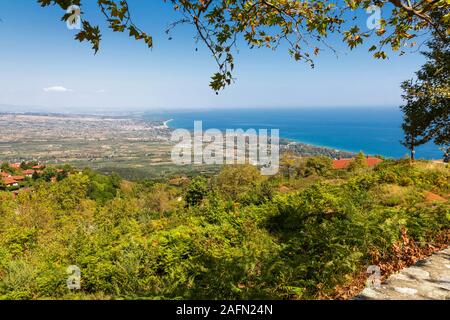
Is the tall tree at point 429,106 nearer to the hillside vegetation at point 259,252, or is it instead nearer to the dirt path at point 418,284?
the hillside vegetation at point 259,252

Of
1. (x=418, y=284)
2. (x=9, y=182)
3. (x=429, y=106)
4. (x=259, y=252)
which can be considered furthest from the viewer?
(x=9, y=182)

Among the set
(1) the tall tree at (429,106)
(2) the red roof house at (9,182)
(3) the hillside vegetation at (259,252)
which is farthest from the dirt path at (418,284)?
(2) the red roof house at (9,182)

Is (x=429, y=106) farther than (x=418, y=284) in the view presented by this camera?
Yes

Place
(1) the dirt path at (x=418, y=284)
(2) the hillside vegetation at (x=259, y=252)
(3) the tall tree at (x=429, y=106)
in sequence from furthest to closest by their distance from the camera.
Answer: (3) the tall tree at (x=429, y=106) < (2) the hillside vegetation at (x=259, y=252) < (1) the dirt path at (x=418, y=284)

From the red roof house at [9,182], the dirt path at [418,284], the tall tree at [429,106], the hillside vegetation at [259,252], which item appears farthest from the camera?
the red roof house at [9,182]

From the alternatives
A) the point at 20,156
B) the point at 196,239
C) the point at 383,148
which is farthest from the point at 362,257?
the point at 20,156

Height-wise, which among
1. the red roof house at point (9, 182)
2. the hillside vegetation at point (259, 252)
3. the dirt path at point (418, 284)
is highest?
the dirt path at point (418, 284)

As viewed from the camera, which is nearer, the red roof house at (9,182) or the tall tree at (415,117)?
the tall tree at (415,117)

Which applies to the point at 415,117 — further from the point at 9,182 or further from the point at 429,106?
the point at 9,182

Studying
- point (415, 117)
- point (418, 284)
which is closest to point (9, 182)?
point (415, 117)
